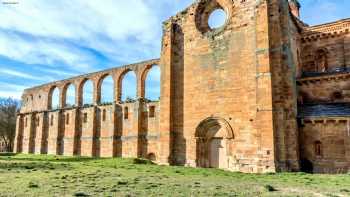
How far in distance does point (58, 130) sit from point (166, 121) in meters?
16.7

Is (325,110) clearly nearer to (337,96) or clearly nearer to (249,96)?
(337,96)

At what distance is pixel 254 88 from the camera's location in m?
16.7

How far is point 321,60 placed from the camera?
2256 centimetres

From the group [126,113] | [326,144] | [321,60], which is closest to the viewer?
[326,144]

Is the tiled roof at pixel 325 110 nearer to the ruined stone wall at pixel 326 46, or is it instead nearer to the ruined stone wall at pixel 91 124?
the ruined stone wall at pixel 326 46

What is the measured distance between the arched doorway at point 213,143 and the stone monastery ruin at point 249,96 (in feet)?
0.19

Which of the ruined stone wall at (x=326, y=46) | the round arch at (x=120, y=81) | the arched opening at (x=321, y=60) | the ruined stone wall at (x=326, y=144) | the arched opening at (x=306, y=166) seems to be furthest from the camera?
the round arch at (x=120, y=81)

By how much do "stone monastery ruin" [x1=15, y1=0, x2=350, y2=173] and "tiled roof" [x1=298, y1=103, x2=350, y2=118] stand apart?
56mm

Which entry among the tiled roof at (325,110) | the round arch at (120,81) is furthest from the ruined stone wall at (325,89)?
the round arch at (120,81)

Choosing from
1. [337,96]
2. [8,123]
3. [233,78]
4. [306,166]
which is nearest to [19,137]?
[8,123]

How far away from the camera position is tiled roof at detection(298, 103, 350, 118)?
15.7 m

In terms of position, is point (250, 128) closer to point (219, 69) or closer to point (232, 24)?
point (219, 69)

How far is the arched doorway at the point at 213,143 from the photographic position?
17.6 meters

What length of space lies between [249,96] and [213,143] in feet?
12.0
